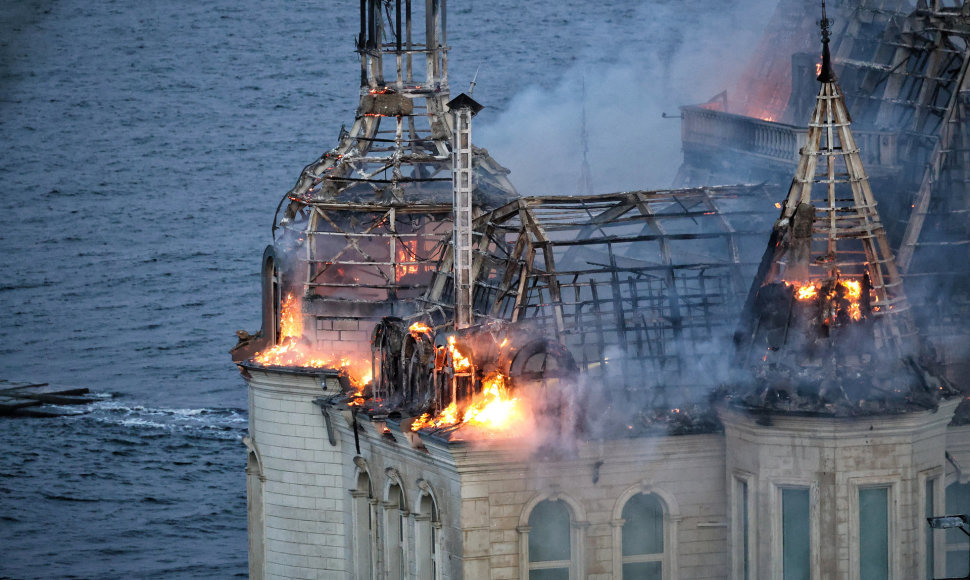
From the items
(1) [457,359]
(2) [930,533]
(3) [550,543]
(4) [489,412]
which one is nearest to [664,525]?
(3) [550,543]

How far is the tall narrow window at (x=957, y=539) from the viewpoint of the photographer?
197ft

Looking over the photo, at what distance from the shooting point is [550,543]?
58500mm

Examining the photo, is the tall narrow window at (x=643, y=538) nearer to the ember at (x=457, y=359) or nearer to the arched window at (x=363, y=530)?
the ember at (x=457, y=359)

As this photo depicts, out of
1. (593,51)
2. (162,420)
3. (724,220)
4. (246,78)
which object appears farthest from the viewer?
(246,78)

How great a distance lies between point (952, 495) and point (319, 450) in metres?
18.9

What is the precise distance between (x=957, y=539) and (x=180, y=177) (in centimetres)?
10425

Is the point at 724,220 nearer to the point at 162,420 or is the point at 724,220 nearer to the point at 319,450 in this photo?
the point at 319,450

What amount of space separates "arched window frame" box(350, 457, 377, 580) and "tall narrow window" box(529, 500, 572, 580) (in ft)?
25.5

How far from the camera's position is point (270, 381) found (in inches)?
2717

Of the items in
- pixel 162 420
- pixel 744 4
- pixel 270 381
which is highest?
pixel 744 4

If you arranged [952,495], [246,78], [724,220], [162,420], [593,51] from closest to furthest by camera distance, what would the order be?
[952,495] < [724,220] < [162,420] < [593,51] < [246,78]

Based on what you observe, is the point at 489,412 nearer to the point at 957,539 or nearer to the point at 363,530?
the point at 363,530

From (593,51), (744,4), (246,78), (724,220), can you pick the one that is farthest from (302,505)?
(246,78)

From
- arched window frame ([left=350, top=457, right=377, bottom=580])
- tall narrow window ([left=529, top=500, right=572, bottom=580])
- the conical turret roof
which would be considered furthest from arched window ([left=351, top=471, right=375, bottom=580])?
the conical turret roof
